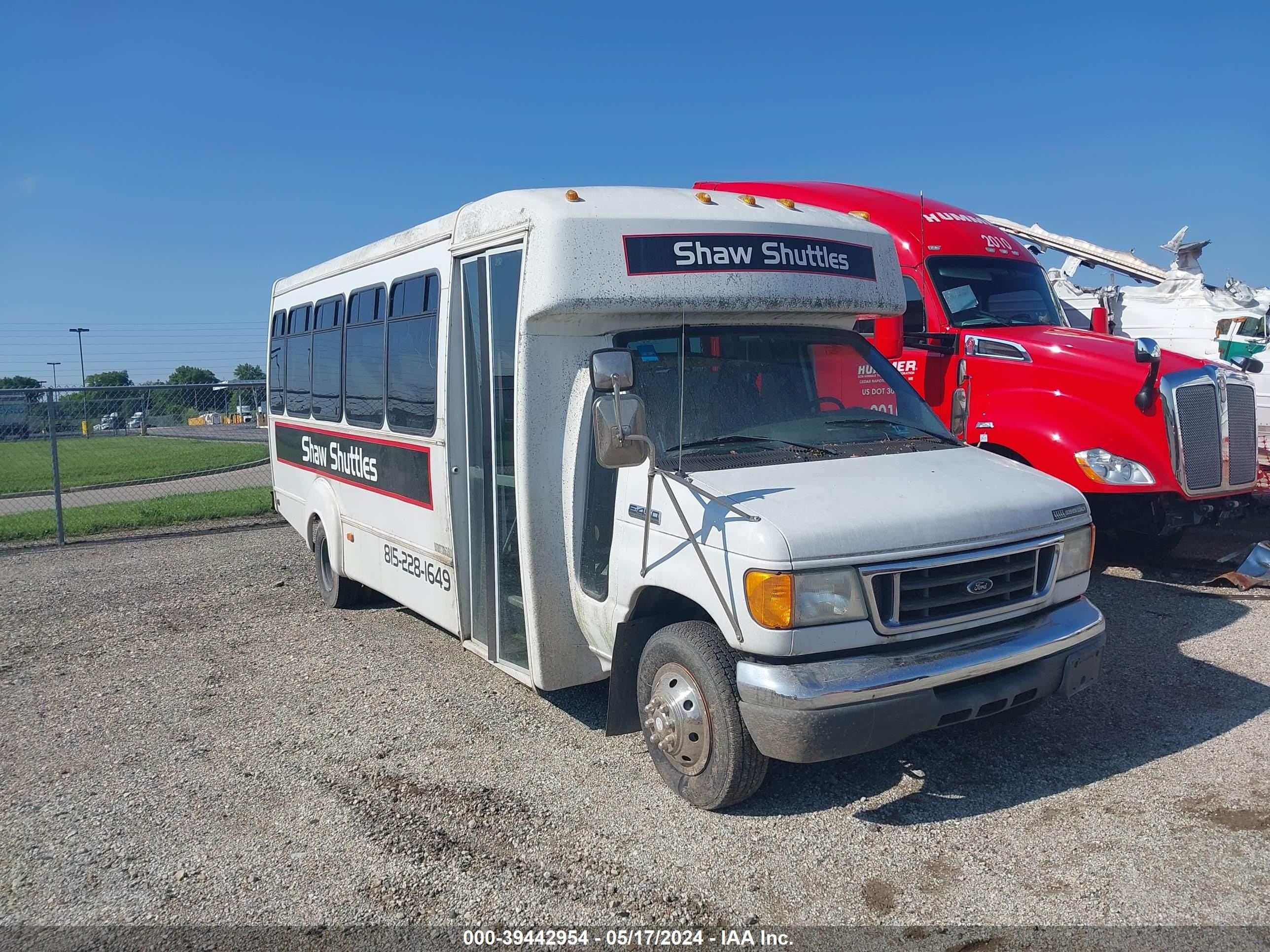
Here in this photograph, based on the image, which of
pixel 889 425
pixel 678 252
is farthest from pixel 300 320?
pixel 889 425

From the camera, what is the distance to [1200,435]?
25.4 feet

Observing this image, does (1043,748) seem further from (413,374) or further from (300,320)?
(300,320)

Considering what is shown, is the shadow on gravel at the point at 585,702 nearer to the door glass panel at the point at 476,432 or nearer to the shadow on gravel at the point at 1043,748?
the door glass panel at the point at 476,432

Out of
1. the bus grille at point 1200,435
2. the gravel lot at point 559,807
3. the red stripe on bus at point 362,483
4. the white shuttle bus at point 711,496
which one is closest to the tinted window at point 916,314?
the bus grille at point 1200,435

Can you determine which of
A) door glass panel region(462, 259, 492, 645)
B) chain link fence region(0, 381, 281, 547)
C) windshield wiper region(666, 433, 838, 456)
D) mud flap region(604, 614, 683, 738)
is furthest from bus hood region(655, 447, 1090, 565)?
chain link fence region(0, 381, 281, 547)

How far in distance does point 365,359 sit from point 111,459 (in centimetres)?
1207

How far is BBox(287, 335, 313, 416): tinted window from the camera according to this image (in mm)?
8883

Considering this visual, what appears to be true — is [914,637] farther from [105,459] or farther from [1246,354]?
[105,459]

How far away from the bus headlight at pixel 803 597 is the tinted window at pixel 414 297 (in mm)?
3130

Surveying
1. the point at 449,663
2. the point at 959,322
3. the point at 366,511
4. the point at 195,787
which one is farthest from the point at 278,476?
the point at 959,322

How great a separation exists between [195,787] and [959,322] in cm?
675

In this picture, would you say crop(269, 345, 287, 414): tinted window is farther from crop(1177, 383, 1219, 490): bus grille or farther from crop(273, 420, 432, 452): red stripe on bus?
crop(1177, 383, 1219, 490): bus grille

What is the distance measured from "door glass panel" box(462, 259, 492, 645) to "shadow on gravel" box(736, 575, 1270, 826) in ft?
6.63

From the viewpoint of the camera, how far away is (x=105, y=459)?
17125mm
